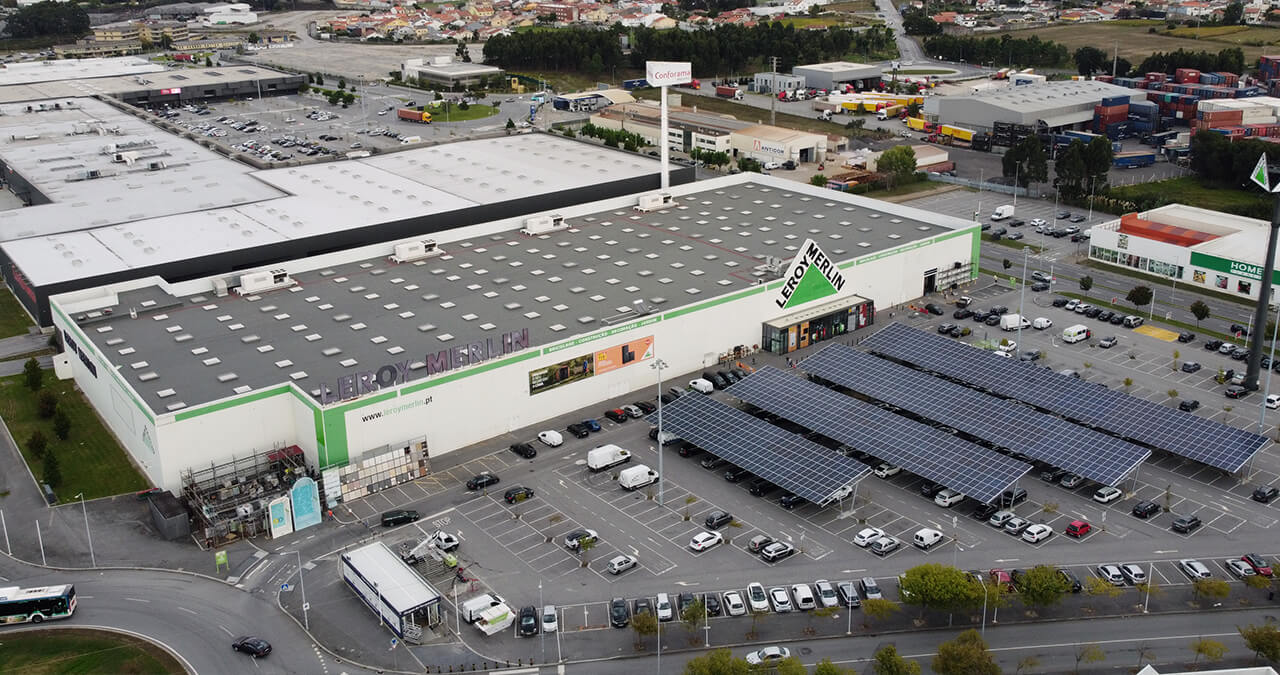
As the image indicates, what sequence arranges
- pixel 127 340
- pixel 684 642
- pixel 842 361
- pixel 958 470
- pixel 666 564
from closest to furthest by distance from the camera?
pixel 684 642
pixel 666 564
pixel 958 470
pixel 127 340
pixel 842 361

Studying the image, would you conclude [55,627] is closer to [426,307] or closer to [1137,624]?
[426,307]

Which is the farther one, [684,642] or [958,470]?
[958,470]

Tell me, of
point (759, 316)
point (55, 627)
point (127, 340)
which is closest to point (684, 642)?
point (55, 627)

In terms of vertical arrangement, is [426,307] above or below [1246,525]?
above

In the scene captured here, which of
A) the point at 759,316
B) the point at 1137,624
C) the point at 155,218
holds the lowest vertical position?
the point at 1137,624

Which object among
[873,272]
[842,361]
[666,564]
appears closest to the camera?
[666,564]

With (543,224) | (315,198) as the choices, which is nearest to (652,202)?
(543,224)
